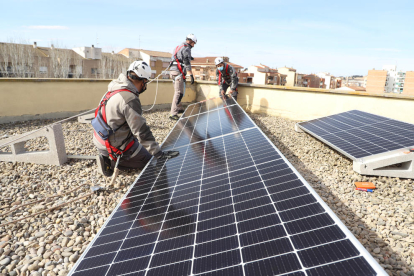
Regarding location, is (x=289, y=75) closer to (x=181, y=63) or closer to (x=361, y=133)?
(x=181, y=63)

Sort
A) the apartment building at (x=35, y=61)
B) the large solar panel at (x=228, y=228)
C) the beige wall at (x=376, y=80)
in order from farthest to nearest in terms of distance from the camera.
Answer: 1. the beige wall at (x=376, y=80)
2. the apartment building at (x=35, y=61)
3. the large solar panel at (x=228, y=228)

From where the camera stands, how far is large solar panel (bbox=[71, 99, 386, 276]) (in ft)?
6.51

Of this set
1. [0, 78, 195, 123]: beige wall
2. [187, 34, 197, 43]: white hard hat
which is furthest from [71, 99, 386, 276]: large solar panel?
[0, 78, 195, 123]: beige wall

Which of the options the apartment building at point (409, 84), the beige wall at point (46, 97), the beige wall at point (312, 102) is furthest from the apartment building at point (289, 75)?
the beige wall at point (46, 97)

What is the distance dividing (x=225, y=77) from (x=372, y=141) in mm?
7168

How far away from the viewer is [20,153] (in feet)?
22.2

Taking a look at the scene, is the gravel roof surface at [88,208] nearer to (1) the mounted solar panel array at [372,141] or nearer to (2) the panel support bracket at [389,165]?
(2) the panel support bracket at [389,165]

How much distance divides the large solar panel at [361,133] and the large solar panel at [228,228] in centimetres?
289

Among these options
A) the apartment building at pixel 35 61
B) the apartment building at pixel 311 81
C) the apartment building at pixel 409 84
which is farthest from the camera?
the apartment building at pixel 311 81

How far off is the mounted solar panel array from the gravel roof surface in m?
0.28

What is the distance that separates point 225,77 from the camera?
12.1 meters

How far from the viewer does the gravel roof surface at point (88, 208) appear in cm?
363

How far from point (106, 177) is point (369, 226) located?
17.0 feet

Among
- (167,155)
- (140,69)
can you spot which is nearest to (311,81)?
(167,155)
